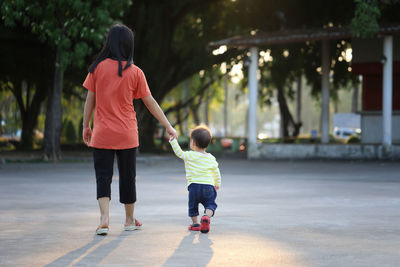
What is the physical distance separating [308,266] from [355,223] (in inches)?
105

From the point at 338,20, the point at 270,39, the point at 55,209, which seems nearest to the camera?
the point at 55,209

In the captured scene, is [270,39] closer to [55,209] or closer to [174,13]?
[174,13]

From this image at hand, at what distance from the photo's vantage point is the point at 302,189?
12992 millimetres

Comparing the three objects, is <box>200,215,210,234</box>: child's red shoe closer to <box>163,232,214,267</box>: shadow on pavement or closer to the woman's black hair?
<box>163,232,214,267</box>: shadow on pavement

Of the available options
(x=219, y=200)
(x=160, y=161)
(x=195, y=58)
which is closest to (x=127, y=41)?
(x=219, y=200)

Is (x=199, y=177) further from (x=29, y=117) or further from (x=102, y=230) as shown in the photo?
(x=29, y=117)

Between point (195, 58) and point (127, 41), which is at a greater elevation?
point (195, 58)

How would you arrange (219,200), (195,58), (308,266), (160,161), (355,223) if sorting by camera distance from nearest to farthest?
(308,266)
(355,223)
(219,200)
(160,161)
(195,58)

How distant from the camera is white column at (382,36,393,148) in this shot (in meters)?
24.1

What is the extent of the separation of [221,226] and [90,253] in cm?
206

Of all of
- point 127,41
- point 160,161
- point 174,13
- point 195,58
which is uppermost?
point 174,13

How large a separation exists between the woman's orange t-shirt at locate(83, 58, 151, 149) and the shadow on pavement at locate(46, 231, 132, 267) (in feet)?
2.95

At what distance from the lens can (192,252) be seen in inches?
241

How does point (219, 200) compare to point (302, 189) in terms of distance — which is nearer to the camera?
point (219, 200)
